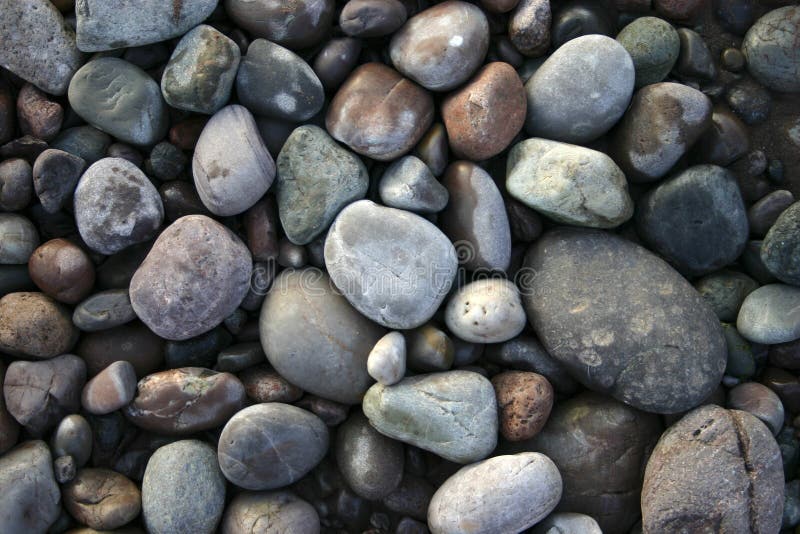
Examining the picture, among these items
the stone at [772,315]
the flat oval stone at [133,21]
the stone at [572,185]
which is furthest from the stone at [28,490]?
the stone at [772,315]

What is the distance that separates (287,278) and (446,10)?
44.2 inches

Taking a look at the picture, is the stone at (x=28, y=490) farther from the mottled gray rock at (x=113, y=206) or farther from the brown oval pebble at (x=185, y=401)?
the mottled gray rock at (x=113, y=206)

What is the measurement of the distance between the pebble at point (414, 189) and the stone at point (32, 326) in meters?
1.22

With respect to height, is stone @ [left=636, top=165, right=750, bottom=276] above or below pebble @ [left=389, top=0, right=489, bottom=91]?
below

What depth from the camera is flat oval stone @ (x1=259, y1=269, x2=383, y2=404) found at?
2.30 meters

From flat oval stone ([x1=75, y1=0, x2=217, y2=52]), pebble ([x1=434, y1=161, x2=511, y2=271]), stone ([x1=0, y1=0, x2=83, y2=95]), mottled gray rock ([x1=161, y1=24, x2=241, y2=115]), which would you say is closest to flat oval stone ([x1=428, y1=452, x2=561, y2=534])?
pebble ([x1=434, y1=161, x2=511, y2=271])

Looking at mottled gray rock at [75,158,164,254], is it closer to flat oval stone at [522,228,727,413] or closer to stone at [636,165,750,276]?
flat oval stone at [522,228,727,413]

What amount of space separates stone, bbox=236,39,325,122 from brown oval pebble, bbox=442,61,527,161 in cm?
50

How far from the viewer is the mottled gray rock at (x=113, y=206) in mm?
2264

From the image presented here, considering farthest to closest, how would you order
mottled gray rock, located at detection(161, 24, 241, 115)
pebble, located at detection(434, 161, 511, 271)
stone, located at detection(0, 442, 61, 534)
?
pebble, located at detection(434, 161, 511, 271), mottled gray rock, located at detection(161, 24, 241, 115), stone, located at detection(0, 442, 61, 534)

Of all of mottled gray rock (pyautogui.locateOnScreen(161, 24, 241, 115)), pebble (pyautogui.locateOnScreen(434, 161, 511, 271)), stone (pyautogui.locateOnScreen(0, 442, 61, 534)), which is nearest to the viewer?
stone (pyautogui.locateOnScreen(0, 442, 61, 534))

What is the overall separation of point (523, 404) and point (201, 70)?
1.59 metres

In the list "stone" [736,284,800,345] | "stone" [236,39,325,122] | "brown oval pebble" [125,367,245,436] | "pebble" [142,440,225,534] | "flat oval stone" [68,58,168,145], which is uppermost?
"stone" [236,39,325,122]

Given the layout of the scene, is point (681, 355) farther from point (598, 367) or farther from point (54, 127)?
point (54, 127)
